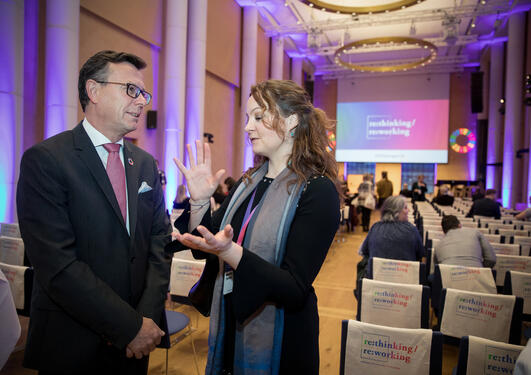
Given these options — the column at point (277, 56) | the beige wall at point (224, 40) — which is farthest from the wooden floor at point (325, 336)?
the column at point (277, 56)

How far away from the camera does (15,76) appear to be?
202 inches

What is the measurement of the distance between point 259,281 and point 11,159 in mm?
5603

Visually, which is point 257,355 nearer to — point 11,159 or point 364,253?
point 364,253

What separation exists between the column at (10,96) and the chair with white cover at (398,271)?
5257 mm


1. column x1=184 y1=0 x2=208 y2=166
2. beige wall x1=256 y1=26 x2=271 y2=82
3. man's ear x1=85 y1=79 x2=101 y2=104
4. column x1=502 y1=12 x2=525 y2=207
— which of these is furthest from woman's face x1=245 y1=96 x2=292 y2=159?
column x1=502 y1=12 x2=525 y2=207

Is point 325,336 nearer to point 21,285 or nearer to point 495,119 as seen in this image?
point 21,285

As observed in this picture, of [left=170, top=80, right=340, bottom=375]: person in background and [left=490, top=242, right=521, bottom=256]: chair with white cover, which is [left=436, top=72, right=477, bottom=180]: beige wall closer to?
[left=490, top=242, right=521, bottom=256]: chair with white cover

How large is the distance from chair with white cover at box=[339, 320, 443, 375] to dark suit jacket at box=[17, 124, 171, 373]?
39.2 inches

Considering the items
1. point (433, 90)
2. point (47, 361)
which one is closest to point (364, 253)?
point (47, 361)

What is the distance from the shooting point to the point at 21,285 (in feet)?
8.34

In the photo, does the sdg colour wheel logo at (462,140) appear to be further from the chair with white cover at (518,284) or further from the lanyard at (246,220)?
the lanyard at (246,220)

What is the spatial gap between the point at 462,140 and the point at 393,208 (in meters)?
16.4

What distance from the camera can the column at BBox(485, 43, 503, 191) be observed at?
14633 millimetres

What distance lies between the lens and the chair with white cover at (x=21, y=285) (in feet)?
8.18
